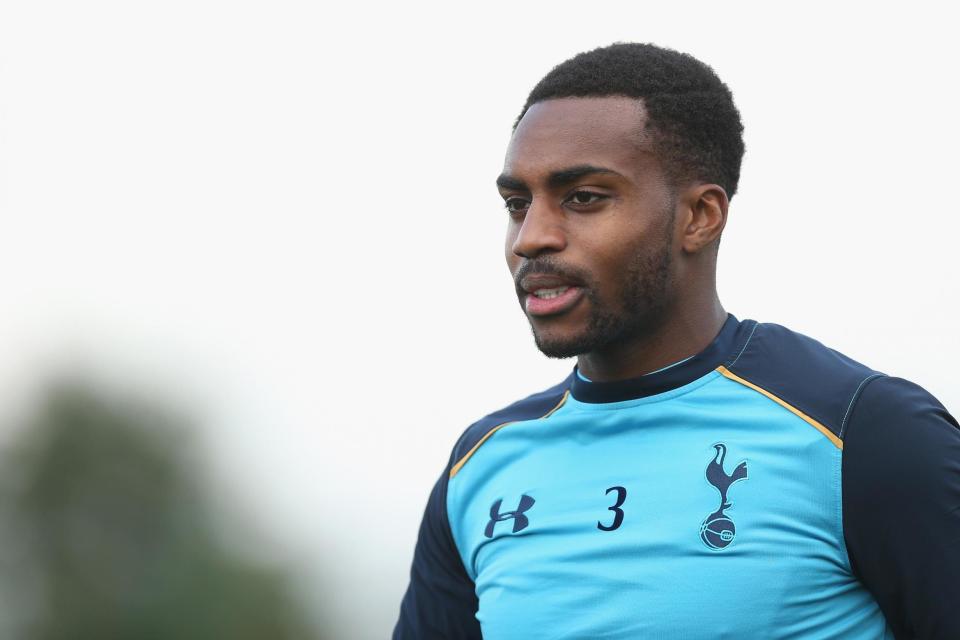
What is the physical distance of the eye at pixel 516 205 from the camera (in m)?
4.74

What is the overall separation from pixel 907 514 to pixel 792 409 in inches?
20.4

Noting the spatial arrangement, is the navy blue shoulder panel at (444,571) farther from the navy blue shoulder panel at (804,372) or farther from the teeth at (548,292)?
the navy blue shoulder panel at (804,372)

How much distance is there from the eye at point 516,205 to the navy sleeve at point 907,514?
133 cm

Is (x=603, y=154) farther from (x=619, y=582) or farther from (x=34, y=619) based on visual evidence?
(x=34, y=619)

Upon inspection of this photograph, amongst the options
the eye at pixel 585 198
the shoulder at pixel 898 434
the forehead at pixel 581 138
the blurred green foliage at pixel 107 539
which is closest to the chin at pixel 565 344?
the eye at pixel 585 198

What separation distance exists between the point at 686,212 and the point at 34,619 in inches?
1134

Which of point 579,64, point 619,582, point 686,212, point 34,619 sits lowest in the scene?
point 34,619

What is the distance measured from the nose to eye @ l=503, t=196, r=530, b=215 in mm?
150

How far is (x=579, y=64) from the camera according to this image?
16.2 ft

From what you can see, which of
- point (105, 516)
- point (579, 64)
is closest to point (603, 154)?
point (579, 64)

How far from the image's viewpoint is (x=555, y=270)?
4.50 meters

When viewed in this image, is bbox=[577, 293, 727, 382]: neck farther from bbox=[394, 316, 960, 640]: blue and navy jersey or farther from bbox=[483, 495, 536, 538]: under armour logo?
bbox=[483, 495, 536, 538]: under armour logo

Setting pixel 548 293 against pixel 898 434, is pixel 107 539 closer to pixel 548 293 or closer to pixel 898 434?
pixel 548 293

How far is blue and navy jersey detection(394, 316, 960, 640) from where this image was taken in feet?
13.0
